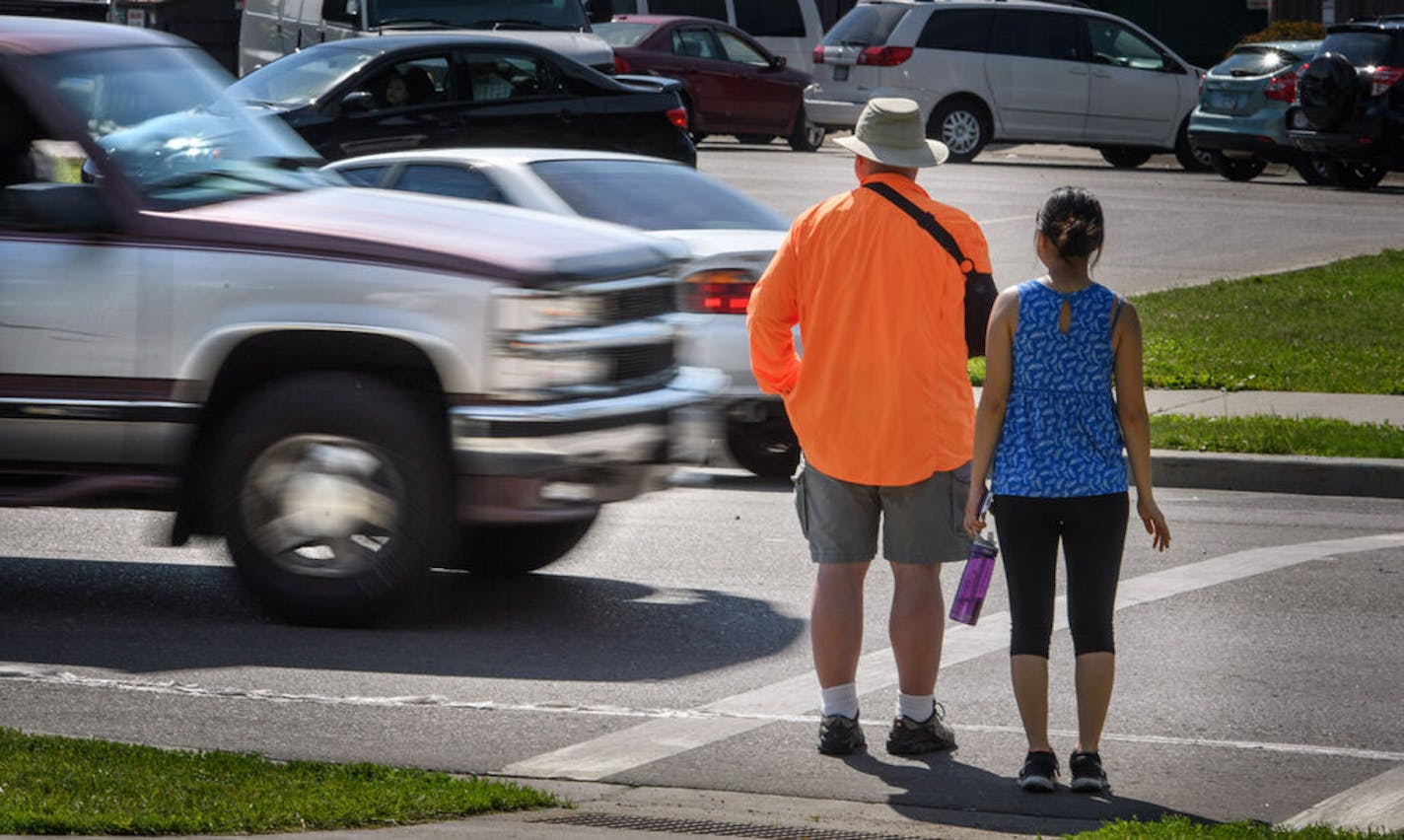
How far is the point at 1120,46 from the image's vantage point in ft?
91.1

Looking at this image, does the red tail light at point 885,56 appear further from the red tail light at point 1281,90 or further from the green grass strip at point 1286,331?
the green grass strip at point 1286,331

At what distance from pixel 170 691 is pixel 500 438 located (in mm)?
1328

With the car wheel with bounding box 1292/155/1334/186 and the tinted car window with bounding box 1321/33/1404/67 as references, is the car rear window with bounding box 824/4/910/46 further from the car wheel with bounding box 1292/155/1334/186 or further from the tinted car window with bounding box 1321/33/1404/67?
the tinted car window with bounding box 1321/33/1404/67

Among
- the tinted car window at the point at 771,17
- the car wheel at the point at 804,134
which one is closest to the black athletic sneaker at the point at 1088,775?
the car wheel at the point at 804,134

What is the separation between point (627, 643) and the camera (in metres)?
7.64

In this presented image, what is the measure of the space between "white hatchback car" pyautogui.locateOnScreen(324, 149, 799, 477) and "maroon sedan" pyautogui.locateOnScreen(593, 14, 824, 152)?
1720cm

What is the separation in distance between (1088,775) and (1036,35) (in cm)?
2275

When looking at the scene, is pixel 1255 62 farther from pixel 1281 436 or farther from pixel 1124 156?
pixel 1281 436

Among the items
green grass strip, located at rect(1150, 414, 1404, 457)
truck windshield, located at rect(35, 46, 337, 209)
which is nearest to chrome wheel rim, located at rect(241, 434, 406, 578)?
truck windshield, located at rect(35, 46, 337, 209)

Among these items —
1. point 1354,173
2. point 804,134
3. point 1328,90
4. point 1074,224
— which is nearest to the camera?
point 1074,224

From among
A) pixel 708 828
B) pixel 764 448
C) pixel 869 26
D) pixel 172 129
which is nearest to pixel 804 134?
pixel 869 26

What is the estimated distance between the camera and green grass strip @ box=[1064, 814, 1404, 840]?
5.12 meters

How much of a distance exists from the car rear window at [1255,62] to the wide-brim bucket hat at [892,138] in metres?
20.1

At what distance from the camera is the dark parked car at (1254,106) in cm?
2516
